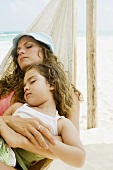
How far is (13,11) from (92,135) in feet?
45.0

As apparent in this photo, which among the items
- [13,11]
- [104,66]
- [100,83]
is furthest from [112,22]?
[100,83]

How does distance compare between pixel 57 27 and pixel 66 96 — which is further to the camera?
pixel 57 27

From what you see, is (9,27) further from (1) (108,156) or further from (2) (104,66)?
(1) (108,156)

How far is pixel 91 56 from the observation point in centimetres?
292


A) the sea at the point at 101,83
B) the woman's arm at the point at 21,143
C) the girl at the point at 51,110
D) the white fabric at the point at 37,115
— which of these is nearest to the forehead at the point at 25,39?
the girl at the point at 51,110

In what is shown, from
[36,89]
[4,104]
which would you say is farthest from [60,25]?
[36,89]

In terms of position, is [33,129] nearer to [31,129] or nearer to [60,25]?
[31,129]

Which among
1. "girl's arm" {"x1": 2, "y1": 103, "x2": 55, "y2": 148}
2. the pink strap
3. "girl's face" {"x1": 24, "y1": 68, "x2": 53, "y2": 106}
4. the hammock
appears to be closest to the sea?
the hammock

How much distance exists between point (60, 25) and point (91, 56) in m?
0.85

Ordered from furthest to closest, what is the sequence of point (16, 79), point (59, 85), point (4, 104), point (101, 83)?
point (101, 83) → point (16, 79) → point (4, 104) → point (59, 85)

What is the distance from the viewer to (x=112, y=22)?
1850 cm

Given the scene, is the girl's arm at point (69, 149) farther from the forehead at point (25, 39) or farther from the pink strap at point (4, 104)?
the forehead at point (25, 39)

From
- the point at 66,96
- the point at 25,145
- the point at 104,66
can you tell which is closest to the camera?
the point at 25,145

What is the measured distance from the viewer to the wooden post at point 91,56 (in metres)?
2.84
